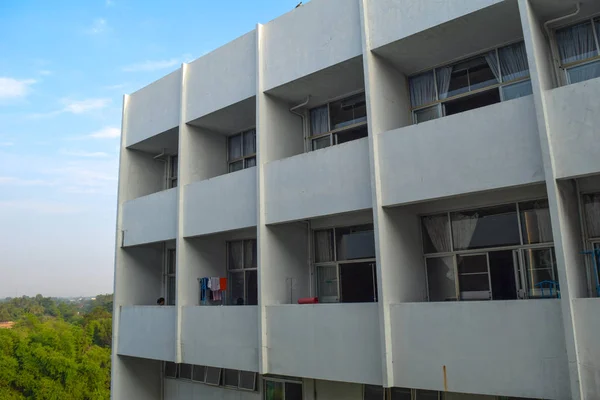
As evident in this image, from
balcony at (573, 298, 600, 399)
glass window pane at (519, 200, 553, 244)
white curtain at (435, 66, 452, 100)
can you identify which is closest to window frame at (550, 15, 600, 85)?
white curtain at (435, 66, 452, 100)

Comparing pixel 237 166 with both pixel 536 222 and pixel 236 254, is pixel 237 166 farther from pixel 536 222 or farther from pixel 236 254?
pixel 536 222

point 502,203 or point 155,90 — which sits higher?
→ point 155,90

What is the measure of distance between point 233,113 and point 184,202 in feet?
8.27

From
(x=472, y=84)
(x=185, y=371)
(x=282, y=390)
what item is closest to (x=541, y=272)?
(x=472, y=84)

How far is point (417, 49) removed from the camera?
8.73 m

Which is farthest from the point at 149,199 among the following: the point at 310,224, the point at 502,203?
the point at 502,203

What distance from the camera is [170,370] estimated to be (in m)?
13.8

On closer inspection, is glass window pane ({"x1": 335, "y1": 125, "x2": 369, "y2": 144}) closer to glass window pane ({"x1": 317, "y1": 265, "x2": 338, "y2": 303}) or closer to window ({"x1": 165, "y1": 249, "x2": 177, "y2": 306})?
glass window pane ({"x1": 317, "y1": 265, "x2": 338, "y2": 303})

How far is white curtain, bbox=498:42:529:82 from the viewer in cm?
826

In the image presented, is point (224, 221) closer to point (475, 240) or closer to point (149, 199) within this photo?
point (149, 199)

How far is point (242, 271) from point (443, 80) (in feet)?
21.9

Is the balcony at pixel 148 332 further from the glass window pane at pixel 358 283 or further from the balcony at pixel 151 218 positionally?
the glass window pane at pixel 358 283

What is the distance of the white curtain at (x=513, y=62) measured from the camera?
325 inches

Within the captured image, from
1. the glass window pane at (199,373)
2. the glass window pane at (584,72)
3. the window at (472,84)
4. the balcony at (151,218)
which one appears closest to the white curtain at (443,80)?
the window at (472,84)
